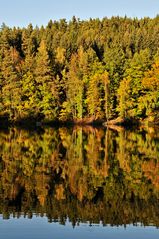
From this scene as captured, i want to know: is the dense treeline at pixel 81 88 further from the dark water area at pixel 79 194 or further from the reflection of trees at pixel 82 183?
the dark water area at pixel 79 194

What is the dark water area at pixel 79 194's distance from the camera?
1561 cm

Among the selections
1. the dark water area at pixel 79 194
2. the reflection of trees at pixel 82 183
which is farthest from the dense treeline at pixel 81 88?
the dark water area at pixel 79 194

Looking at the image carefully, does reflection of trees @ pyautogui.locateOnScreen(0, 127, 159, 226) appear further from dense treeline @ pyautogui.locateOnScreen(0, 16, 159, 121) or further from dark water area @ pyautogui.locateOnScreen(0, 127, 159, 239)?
dense treeline @ pyautogui.locateOnScreen(0, 16, 159, 121)

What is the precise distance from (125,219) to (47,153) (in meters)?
19.7

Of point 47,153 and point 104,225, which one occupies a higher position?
point 47,153

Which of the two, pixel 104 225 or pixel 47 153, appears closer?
pixel 104 225

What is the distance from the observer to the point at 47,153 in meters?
35.9

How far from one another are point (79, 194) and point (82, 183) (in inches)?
109

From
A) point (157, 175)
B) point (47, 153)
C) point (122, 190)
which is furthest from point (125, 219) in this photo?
point (47, 153)

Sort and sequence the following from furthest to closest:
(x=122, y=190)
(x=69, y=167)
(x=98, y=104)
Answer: (x=98, y=104) → (x=69, y=167) → (x=122, y=190)

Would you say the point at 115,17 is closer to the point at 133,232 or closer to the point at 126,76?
the point at 126,76

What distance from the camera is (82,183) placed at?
2362 cm

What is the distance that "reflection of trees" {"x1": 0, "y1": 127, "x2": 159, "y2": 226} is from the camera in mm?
17625

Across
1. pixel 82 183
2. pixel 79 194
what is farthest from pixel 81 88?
pixel 79 194
